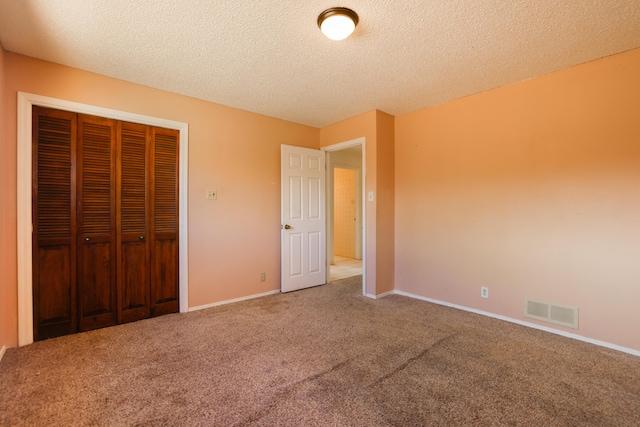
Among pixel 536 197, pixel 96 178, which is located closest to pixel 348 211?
pixel 536 197

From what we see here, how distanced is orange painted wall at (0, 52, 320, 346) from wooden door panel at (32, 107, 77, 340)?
142mm

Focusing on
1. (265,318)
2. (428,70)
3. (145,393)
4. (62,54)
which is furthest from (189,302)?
(428,70)

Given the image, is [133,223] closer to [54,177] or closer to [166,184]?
[166,184]

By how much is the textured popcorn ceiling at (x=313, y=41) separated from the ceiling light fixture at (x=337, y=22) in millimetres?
42

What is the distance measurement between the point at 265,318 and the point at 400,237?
2.04 m

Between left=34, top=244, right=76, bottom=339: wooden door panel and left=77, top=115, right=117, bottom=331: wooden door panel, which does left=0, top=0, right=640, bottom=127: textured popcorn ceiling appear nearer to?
left=77, top=115, right=117, bottom=331: wooden door panel

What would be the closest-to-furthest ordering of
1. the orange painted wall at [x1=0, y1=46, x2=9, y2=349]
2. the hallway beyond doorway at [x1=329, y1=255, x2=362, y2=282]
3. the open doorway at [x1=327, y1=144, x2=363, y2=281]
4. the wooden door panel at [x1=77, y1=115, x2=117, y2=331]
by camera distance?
1. the orange painted wall at [x1=0, y1=46, x2=9, y2=349]
2. the wooden door panel at [x1=77, y1=115, x2=117, y2=331]
3. the hallway beyond doorway at [x1=329, y1=255, x2=362, y2=282]
4. the open doorway at [x1=327, y1=144, x2=363, y2=281]

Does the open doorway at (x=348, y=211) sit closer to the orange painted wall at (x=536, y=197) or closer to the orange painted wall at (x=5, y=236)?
the orange painted wall at (x=536, y=197)

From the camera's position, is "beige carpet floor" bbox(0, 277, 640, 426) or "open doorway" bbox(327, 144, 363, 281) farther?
"open doorway" bbox(327, 144, 363, 281)

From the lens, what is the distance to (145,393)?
175cm

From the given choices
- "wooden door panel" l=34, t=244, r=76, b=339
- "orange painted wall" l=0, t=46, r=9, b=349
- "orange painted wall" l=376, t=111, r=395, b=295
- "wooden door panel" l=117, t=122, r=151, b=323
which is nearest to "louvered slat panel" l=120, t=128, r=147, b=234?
"wooden door panel" l=117, t=122, r=151, b=323

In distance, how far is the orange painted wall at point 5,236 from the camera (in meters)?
2.18

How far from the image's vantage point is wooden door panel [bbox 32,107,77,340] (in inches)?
95.3

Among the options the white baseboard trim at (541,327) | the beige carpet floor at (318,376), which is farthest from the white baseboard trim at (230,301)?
the white baseboard trim at (541,327)
